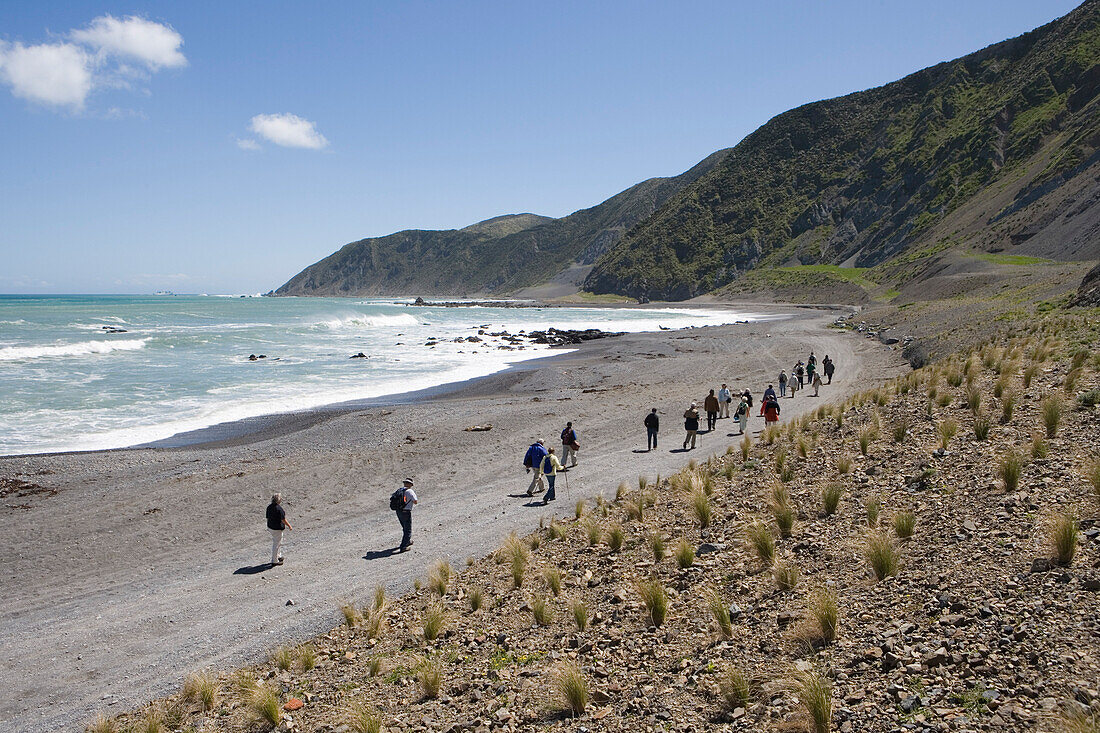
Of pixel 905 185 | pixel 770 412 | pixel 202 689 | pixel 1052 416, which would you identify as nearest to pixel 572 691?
pixel 202 689

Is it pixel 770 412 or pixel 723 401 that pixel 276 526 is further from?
pixel 723 401

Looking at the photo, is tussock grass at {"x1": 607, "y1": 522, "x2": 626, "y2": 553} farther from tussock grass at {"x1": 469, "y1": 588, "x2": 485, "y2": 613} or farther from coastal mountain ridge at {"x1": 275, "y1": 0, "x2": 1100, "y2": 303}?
coastal mountain ridge at {"x1": 275, "y1": 0, "x2": 1100, "y2": 303}

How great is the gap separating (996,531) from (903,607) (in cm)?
175

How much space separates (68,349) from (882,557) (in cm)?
5309

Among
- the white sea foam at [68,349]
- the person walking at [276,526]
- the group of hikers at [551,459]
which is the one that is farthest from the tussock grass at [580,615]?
the white sea foam at [68,349]

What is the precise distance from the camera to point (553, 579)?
26.9 ft


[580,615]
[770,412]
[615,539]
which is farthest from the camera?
[770,412]

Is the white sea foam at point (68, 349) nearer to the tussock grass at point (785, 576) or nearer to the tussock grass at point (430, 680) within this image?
the tussock grass at point (430, 680)

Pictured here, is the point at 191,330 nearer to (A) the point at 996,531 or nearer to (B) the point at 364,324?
(B) the point at 364,324

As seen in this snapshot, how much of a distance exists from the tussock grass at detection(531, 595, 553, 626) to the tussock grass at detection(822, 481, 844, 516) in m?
3.92

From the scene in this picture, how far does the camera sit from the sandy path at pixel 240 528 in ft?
26.4

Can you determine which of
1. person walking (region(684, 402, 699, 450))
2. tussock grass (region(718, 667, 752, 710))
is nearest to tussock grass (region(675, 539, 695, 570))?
tussock grass (region(718, 667, 752, 710))

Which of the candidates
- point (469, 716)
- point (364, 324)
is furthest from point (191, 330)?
point (469, 716)

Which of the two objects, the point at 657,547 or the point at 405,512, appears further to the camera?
the point at 405,512
